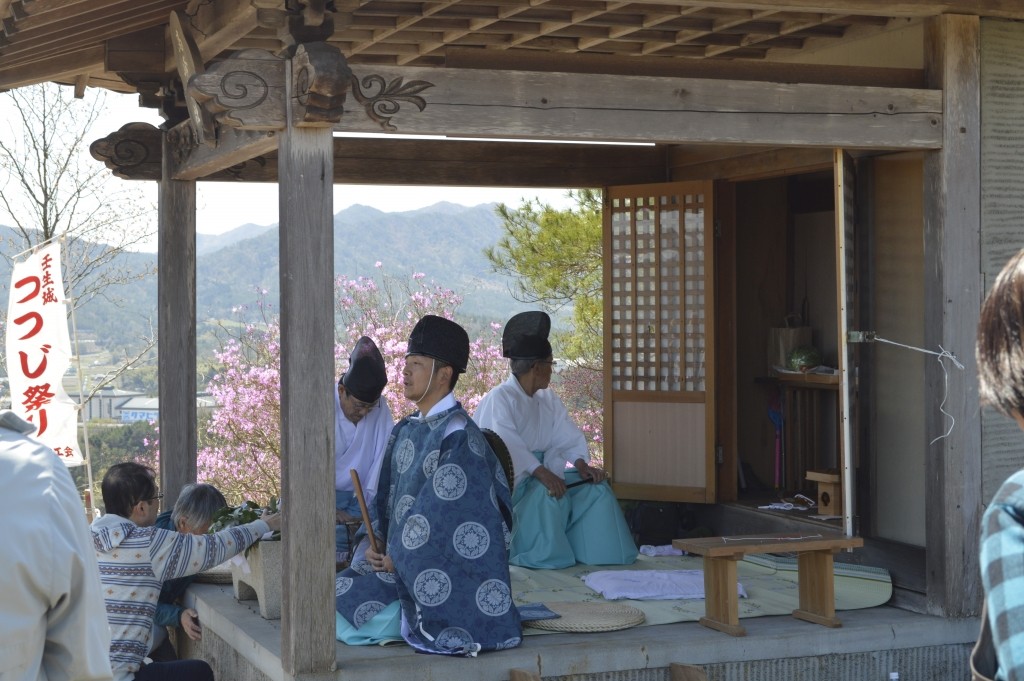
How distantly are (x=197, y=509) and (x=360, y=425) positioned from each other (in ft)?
2.99

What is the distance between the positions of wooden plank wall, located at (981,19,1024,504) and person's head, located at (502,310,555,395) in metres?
2.40

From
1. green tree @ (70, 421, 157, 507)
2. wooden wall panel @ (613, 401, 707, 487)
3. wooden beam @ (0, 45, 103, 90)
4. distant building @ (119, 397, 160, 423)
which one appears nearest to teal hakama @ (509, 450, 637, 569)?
wooden wall panel @ (613, 401, 707, 487)

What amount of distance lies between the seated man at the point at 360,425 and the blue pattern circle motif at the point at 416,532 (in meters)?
1.13

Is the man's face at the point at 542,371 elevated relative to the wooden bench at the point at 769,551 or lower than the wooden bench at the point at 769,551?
elevated

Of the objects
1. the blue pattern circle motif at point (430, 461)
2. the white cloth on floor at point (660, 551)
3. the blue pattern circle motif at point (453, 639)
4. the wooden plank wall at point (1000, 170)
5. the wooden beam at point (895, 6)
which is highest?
the wooden beam at point (895, 6)

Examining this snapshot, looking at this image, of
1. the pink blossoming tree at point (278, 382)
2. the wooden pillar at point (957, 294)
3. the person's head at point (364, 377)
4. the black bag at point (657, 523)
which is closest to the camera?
the wooden pillar at point (957, 294)

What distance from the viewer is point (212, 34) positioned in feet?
16.1

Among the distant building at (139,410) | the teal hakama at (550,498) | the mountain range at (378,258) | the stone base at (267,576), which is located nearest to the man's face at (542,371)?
the teal hakama at (550,498)

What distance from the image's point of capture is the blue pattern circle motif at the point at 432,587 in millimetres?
4324

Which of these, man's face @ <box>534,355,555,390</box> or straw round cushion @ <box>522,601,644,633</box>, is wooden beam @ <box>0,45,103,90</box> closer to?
man's face @ <box>534,355,555,390</box>

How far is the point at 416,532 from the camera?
4.40m

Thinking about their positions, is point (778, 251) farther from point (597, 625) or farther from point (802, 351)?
point (597, 625)

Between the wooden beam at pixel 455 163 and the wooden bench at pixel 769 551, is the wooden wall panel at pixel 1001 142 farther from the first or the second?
the wooden beam at pixel 455 163

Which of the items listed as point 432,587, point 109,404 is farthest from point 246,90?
point 109,404
